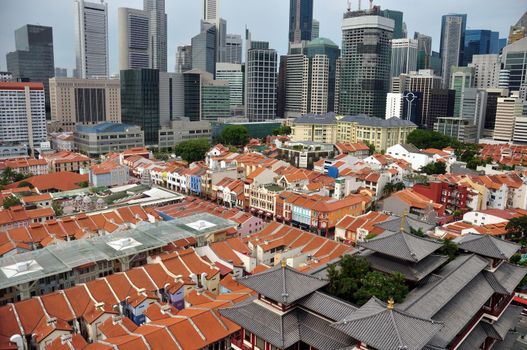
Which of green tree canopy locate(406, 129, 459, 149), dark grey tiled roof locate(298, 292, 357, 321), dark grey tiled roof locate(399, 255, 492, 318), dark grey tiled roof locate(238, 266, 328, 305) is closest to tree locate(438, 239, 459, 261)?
dark grey tiled roof locate(399, 255, 492, 318)

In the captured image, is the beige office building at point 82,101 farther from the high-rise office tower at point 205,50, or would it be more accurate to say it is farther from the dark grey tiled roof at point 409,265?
the dark grey tiled roof at point 409,265

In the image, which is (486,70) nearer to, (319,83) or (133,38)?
(319,83)

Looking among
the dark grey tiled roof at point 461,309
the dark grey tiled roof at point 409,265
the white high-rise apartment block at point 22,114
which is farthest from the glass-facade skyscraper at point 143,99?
the dark grey tiled roof at point 461,309

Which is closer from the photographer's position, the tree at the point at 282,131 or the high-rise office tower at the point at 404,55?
the tree at the point at 282,131

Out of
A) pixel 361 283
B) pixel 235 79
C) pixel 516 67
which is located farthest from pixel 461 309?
pixel 235 79

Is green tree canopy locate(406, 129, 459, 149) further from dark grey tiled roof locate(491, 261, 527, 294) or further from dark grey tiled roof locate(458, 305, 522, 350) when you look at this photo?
dark grey tiled roof locate(458, 305, 522, 350)

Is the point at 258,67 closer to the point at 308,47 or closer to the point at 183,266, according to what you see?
the point at 308,47
